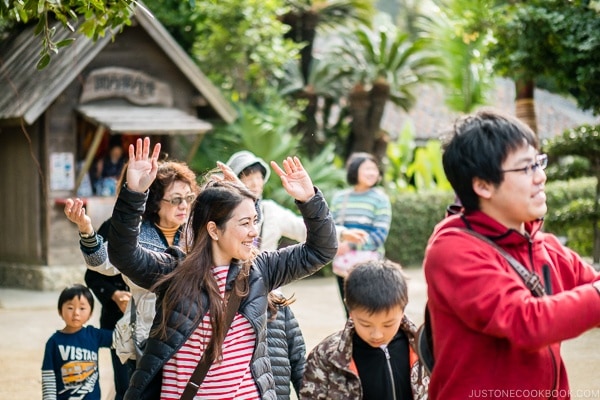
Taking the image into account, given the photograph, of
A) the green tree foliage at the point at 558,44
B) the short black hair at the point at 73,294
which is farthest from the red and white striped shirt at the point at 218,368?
the green tree foliage at the point at 558,44

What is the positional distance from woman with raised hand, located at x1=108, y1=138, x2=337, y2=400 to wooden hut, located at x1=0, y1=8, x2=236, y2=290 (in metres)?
9.27

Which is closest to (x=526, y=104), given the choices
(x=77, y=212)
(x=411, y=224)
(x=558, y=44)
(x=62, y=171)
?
(x=411, y=224)

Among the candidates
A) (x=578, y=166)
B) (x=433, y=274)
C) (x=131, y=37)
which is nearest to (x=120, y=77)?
(x=131, y=37)

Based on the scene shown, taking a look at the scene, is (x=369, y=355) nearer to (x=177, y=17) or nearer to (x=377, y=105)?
(x=177, y=17)

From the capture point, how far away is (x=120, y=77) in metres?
14.5

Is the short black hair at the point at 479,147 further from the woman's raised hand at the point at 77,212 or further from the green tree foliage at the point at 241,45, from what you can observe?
the green tree foliage at the point at 241,45

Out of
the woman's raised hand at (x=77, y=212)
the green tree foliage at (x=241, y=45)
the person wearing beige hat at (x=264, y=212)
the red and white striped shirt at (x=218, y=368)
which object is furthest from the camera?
the green tree foliage at (x=241, y=45)

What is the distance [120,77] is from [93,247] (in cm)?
967

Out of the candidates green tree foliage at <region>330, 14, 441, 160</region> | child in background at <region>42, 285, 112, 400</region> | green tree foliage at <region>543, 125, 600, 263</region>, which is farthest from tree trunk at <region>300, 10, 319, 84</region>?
child in background at <region>42, 285, 112, 400</region>

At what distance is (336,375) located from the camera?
397 centimetres

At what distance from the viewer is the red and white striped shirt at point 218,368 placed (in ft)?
13.5

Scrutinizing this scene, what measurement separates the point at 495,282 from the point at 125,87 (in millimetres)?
12138

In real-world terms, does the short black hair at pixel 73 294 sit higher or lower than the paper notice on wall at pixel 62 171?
higher

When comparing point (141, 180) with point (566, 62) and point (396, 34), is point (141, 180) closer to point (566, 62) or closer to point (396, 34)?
point (566, 62)
